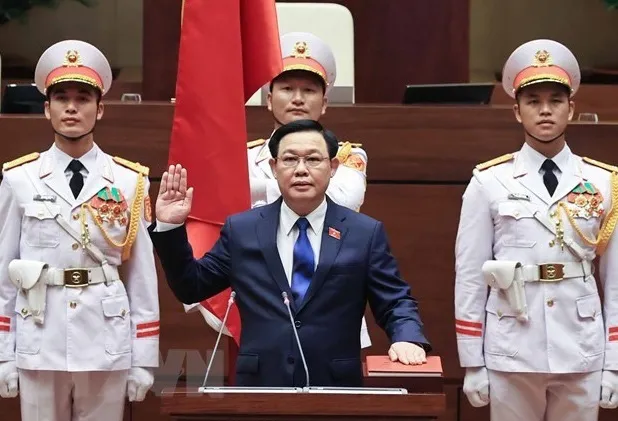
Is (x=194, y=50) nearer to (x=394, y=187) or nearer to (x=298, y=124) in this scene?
(x=298, y=124)

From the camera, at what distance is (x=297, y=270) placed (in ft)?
10.6

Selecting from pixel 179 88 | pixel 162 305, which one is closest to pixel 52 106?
pixel 179 88

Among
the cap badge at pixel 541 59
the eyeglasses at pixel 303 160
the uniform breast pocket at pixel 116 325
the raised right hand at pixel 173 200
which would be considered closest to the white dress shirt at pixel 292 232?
the eyeglasses at pixel 303 160

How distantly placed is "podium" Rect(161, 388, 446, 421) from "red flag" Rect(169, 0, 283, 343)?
1.04 metres

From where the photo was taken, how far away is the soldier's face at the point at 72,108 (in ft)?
11.9

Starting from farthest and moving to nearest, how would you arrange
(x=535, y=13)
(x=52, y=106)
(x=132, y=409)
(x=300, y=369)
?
1. (x=535, y=13)
2. (x=132, y=409)
3. (x=52, y=106)
4. (x=300, y=369)

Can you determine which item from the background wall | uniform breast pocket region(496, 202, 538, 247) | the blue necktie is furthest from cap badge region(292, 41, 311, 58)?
the background wall

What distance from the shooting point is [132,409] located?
177 inches

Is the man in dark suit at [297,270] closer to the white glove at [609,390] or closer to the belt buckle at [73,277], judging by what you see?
the belt buckle at [73,277]

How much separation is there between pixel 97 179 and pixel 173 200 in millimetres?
606

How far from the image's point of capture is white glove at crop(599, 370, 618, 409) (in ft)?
12.2

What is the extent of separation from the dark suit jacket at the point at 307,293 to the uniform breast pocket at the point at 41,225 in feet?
1.63

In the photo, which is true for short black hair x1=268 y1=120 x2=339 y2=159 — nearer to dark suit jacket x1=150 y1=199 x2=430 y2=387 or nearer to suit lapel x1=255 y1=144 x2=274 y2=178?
dark suit jacket x1=150 y1=199 x2=430 y2=387

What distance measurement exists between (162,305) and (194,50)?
1032 millimetres
